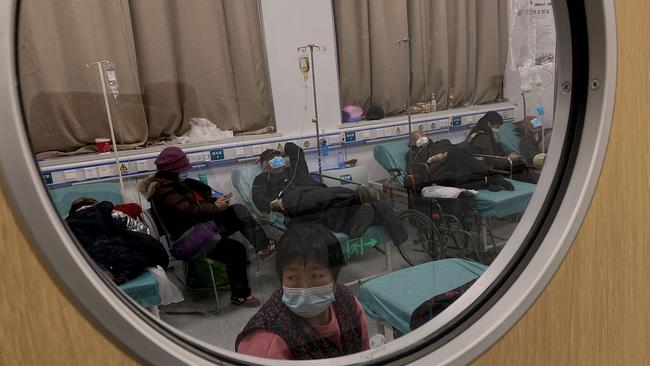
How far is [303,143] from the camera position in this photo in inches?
97.9

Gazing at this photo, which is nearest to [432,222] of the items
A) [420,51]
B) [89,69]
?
[420,51]

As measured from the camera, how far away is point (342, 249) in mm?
1915

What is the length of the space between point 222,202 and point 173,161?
0.27m

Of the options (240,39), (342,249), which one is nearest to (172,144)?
(240,39)

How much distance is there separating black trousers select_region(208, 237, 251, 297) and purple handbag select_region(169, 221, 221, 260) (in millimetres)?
45

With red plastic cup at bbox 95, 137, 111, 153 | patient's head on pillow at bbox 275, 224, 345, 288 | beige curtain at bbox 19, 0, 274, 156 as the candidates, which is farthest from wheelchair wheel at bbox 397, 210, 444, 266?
red plastic cup at bbox 95, 137, 111, 153

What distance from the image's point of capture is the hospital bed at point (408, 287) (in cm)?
114

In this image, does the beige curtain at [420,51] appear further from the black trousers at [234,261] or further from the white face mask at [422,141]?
the black trousers at [234,261]

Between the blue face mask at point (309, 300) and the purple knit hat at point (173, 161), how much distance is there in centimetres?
95

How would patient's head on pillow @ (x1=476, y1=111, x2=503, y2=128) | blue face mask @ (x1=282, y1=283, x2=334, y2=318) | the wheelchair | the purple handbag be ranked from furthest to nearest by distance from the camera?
1. patient's head on pillow @ (x1=476, y1=111, x2=503, y2=128)
2. the wheelchair
3. the purple handbag
4. blue face mask @ (x1=282, y1=283, x2=334, y2=318)

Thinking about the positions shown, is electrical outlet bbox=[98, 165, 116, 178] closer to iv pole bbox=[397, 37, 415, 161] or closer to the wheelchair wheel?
the wheelchair wheel

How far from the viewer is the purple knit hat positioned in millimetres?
1846

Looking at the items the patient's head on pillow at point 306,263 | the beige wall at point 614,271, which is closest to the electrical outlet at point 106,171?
the patient's head on pillow at point 306,263

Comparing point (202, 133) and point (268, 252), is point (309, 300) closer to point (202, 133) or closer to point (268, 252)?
point (268, 252)
